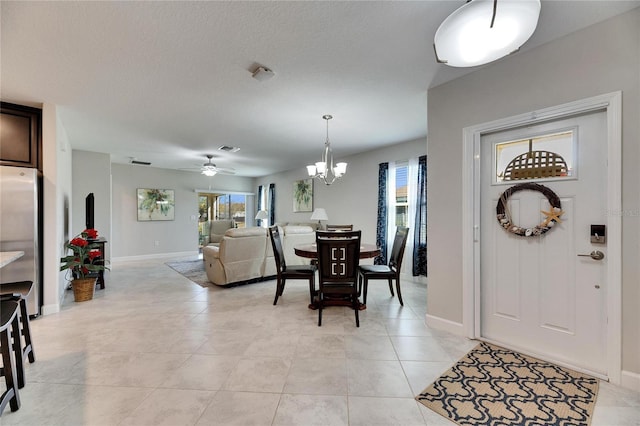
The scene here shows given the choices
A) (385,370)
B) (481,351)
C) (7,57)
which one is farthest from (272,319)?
(7,57)

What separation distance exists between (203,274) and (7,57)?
3897mm

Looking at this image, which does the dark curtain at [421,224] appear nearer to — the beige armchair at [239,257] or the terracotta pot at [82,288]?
the beige armchair at [239,257]

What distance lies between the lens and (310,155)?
5.84 m

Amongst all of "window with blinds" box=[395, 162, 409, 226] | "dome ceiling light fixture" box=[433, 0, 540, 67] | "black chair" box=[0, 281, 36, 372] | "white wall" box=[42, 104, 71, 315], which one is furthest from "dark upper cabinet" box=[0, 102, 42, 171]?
"window with blinds" box=[395, 162, 409, 226]

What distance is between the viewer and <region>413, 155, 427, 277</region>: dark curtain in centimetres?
445

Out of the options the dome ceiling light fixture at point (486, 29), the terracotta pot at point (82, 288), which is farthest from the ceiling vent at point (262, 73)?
the terracotta pot at point (82, 288)

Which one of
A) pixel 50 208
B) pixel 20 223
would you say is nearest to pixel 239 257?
pixel 50 208

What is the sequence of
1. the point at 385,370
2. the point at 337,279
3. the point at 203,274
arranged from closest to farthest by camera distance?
the point at 385,370, the point at 337,279, the point at 203,274

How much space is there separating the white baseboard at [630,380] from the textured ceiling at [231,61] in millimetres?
2384

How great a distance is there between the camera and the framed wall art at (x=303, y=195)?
698 cm

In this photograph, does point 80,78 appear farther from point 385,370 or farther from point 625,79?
point 625,79

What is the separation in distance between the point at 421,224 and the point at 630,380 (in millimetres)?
2941

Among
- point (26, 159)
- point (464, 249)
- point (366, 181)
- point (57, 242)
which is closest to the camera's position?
point (464, 249)

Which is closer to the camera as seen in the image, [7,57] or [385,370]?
[385,370]
